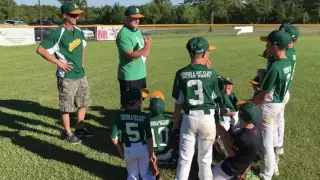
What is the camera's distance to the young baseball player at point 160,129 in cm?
471

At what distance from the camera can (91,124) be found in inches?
268

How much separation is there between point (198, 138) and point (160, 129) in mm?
838

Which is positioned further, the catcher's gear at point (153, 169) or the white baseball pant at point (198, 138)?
the catcher's gear at point (153, 169)

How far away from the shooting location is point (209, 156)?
4035 millimetres

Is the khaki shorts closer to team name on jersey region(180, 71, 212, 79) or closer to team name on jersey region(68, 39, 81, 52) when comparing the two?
team name on jersey region(68, 39, 81, 52)

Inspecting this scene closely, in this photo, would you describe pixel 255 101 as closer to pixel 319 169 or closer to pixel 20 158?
pixel 319 169

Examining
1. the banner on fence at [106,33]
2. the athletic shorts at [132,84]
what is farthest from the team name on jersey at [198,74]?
the banner on fence at [106,33]

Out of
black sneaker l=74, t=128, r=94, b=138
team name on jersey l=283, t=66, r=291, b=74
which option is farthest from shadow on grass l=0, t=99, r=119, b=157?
team name on jersey l=283, t=66, r=291, b=74

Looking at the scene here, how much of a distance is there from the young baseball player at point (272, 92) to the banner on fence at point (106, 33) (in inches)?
1089

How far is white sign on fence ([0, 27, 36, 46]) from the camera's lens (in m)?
24.7

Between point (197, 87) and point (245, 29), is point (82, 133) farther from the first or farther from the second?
point (245, 29)

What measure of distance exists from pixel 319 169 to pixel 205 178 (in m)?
1.84

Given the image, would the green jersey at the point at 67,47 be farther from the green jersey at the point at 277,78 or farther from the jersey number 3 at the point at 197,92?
the green jersey at the point at 277,78

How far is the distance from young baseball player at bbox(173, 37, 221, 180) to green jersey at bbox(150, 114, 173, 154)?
0.66m
